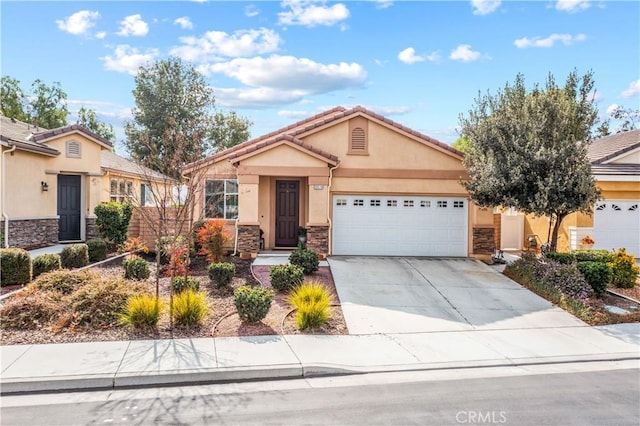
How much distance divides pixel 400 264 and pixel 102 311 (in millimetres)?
8993

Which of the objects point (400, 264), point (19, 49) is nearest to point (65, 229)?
point (19, 49)

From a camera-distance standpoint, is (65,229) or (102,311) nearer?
(102,311)

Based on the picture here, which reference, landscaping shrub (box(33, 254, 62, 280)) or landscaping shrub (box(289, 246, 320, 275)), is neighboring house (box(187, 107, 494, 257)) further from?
landscaping shrub (box(33, 254, 62, 280))

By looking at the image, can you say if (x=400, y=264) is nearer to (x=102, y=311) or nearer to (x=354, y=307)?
(x=354, y=307)

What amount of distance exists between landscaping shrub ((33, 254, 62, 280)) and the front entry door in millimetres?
7331

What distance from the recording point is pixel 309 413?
5352 millimetres

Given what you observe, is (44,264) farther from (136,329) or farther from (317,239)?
(317,239)

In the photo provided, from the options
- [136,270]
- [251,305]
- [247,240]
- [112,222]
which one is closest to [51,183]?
[112,222]

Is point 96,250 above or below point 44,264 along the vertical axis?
above

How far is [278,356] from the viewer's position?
7.06 metres

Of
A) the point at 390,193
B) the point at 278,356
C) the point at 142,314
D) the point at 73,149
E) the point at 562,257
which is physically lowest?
the point at 278,356

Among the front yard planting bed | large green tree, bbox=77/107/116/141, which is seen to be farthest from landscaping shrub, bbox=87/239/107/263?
large green tree, bbox=77/107/116/141

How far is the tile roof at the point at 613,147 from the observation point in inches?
699

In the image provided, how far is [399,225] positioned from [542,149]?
17.4 ft
